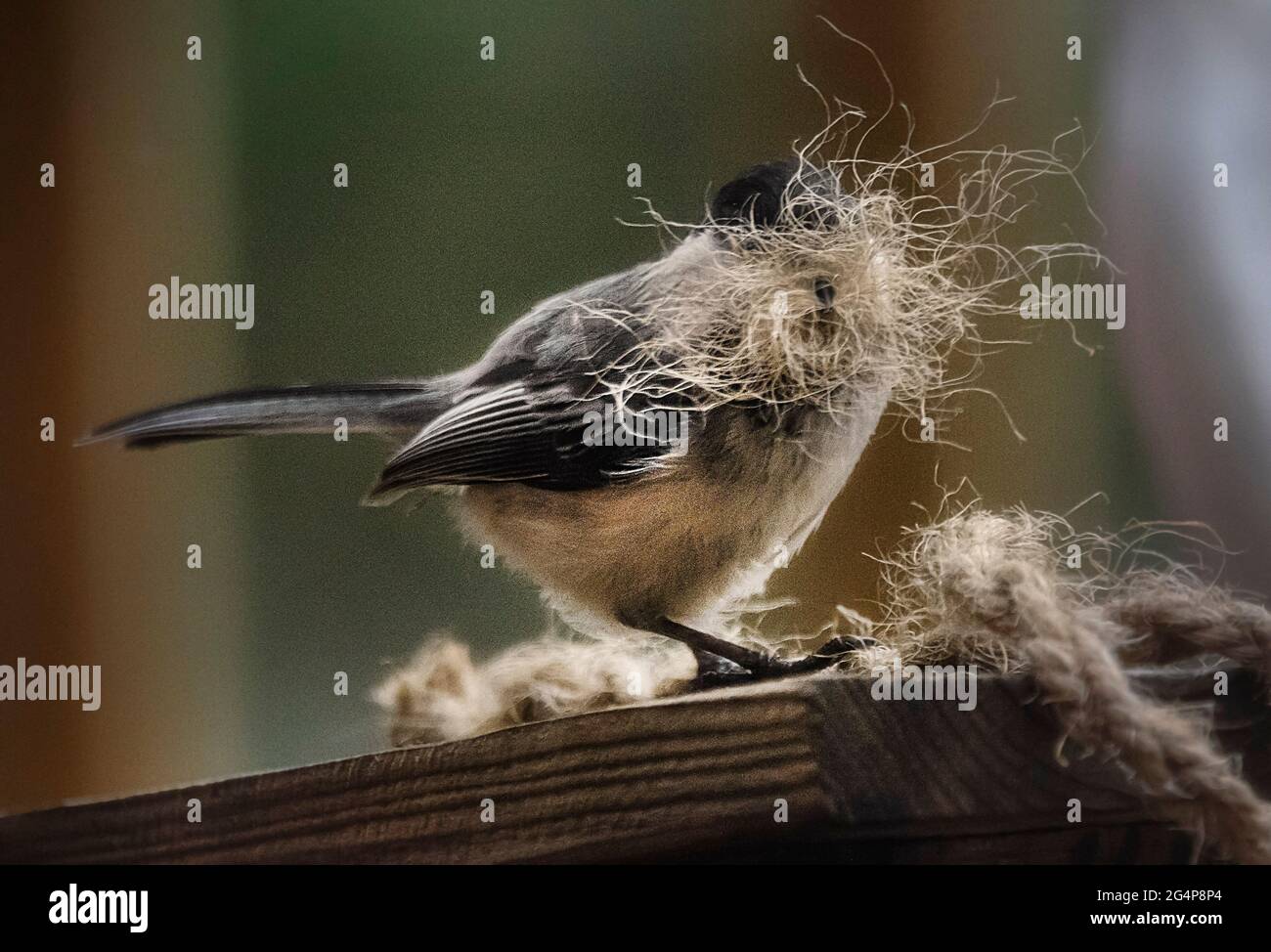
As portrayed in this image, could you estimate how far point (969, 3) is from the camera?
A: 94 cm

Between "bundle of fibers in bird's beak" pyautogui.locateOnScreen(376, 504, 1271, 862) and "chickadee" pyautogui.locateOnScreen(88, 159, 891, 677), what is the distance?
0.17ft

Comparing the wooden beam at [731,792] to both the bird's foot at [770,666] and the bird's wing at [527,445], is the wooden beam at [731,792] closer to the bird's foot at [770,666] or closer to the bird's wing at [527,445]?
the bird's foot at [770,666]

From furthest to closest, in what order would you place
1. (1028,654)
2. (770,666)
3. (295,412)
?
(295,412) < (770,666) < (1028,654)

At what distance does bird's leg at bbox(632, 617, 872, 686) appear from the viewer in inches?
31.2

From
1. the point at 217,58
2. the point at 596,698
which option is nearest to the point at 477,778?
the point at 596,698

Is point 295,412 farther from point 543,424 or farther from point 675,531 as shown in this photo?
point 675,531

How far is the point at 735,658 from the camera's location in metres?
0.81

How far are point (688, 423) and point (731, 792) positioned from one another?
25 centimetres

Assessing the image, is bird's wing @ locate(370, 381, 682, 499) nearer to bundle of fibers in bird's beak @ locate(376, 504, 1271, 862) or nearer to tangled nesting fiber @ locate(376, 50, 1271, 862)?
tangled nesting fiber @ locate(376, 50, 1271, 862)

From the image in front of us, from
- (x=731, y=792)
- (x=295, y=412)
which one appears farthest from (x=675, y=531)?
(x=295, y=412)

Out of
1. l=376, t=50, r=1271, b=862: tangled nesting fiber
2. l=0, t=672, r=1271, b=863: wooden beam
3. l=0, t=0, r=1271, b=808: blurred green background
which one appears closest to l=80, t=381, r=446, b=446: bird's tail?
l=0, t=0, r=1271, b=808: blurred green background

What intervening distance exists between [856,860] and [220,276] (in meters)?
0.70

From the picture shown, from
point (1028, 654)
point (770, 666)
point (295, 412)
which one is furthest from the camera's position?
point (295, 412)

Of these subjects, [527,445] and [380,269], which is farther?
[380,269]
